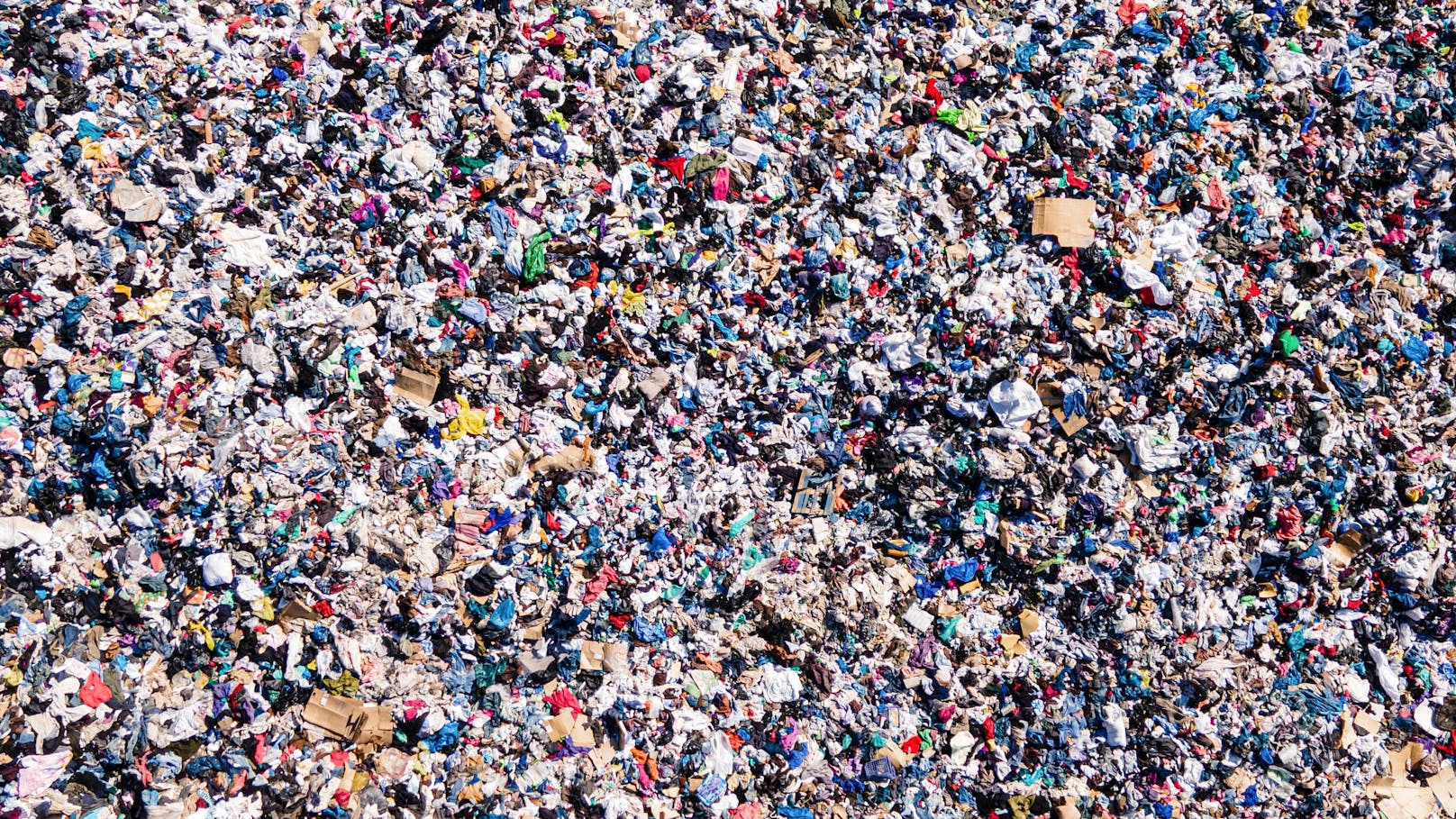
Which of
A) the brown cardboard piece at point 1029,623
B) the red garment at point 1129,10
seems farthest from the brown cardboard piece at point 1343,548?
the red garment at point 1129,10

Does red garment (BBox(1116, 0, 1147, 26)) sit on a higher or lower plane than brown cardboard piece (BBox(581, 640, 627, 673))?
higher

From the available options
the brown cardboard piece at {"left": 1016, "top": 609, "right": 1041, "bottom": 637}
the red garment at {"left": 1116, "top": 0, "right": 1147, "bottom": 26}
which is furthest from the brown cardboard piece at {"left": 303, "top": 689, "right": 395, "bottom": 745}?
the red garment at {"left": 1116, "top": 0, "right": 1147, "bottom": 26}

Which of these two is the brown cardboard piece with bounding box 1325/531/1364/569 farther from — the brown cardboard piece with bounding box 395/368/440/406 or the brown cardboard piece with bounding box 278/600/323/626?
the brown cardboard piece with bounding box 278/600/323/626

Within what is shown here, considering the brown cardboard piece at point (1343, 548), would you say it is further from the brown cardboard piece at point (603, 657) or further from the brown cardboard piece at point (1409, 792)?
the brown cardboard piece at point (603, 657)

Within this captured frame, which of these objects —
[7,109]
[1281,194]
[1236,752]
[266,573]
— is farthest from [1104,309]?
[7,109]

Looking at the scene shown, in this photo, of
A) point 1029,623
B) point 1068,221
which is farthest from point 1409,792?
point 1068,221

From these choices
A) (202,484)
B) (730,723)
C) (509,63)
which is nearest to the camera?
(202,484)

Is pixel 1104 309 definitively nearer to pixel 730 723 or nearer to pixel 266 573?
pixel 730 723
